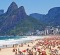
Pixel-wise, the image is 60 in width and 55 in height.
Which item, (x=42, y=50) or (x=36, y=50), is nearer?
(x=42, y=50)

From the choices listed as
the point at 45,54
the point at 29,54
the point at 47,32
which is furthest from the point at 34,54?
the point at 47,32

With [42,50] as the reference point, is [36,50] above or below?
below

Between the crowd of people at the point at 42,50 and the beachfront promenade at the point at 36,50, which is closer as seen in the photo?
the crowd of people at the point at 42,50

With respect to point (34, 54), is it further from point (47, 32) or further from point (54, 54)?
point (47, 32)

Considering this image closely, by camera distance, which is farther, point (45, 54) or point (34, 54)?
point (34, 54)

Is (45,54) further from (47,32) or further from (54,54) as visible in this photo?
(47,32)

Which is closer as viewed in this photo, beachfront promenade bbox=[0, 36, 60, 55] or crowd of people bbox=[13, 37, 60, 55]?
crowd of people bbox=[13, 37, 60, 55]

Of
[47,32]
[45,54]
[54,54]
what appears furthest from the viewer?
[47,32]

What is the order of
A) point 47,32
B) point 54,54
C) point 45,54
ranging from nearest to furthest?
point 45,54 → point 54,54 → point 47,32

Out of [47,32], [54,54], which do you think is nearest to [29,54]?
[54,54]
